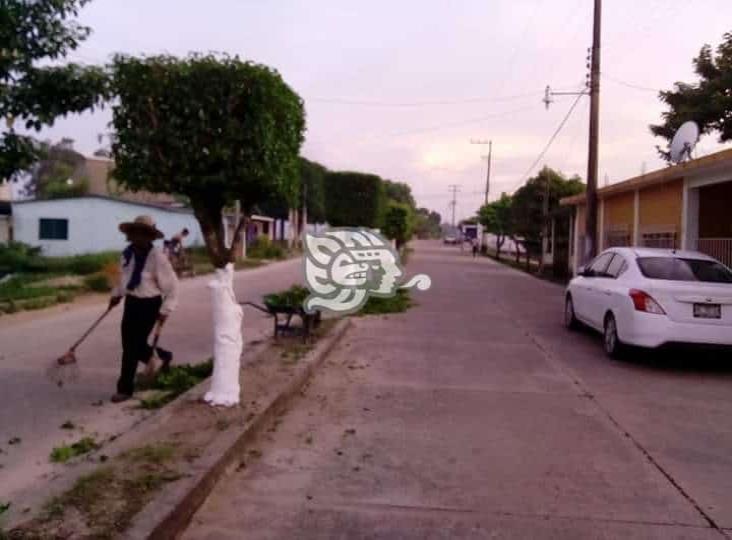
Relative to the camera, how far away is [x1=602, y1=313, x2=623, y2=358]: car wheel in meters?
10.2

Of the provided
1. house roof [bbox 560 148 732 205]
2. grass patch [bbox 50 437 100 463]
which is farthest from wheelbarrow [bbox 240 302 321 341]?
house roof [bbox 560 148 732 205]

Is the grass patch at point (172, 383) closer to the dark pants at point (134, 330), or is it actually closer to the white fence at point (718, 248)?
the dark pants at point (134, 330)

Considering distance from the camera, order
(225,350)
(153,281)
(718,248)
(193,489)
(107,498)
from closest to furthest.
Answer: (107,498) < (193,489) < (225,350) < (153,281) < (718,248)

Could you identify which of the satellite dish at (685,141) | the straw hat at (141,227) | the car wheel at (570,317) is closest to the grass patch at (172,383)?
the straw hat at (141,227)

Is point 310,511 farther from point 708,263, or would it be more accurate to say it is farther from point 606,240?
point 606,240

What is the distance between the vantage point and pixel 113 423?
6375 mm

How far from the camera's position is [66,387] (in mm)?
7699

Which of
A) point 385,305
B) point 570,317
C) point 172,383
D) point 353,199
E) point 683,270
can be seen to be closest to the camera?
point 172,383

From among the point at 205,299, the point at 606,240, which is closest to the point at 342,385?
the point at 205,299

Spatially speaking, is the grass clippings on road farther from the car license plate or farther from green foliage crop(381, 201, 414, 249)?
green foliage crop(381, 201, 414, 249)

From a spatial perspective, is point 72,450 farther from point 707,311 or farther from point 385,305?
point 385,305

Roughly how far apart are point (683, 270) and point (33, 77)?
8.72m

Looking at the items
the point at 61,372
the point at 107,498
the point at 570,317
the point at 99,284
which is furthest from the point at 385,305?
the point at 107,498

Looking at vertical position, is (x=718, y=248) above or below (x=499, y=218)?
below
